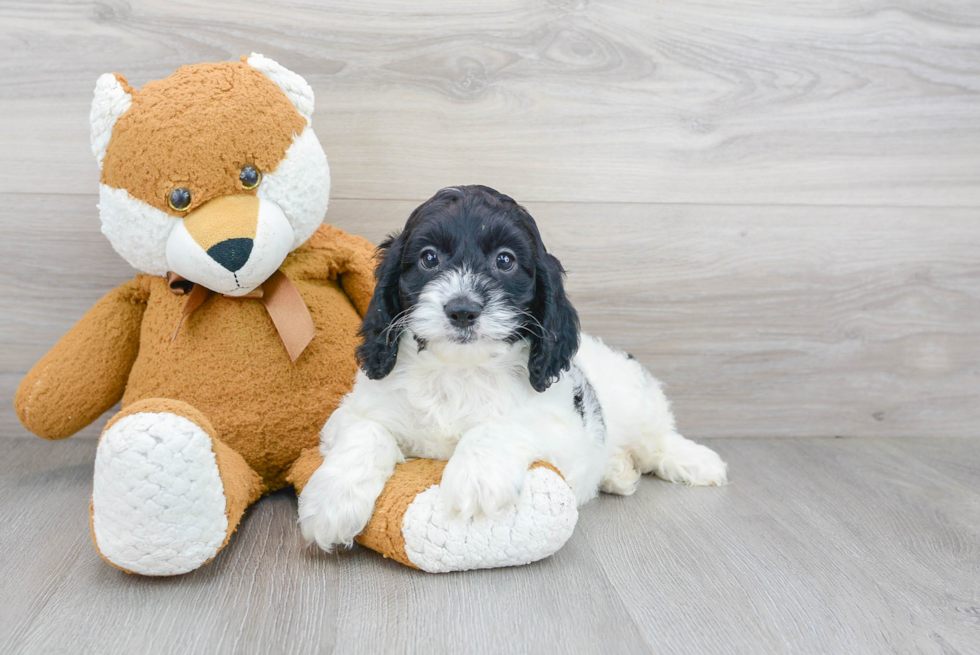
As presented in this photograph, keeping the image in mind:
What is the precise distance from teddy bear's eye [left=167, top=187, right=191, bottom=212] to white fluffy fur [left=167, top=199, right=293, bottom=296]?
0.12 ft

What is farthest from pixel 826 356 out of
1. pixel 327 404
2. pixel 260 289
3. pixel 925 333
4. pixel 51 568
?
pixel 51 568

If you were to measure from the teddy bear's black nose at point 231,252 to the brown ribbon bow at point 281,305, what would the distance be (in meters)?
0.15

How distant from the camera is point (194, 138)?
1.63 metres

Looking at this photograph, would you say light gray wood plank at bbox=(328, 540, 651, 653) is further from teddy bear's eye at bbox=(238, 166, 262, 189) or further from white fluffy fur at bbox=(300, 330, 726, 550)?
teddy bear's eye at bbox=(238, 166, 262, 189)

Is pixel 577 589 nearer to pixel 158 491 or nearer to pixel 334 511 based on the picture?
pixel 334 511

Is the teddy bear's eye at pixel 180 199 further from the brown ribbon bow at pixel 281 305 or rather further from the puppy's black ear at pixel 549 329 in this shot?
the puppy's black ear at pixel 549 329

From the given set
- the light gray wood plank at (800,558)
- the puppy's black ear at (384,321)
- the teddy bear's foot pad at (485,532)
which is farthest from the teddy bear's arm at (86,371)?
the light gray wood plank at (800,558)

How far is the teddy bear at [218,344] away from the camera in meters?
1.36

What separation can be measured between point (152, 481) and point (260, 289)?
60cm

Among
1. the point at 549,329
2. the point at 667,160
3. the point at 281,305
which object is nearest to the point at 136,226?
the point at 281,305

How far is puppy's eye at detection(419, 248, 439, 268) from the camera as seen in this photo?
1516mm

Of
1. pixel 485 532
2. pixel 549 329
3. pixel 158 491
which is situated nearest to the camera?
pixel 158 491

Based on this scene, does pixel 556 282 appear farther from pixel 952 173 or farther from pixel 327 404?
pixel 952 173

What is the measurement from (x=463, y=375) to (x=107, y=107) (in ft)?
3.30
